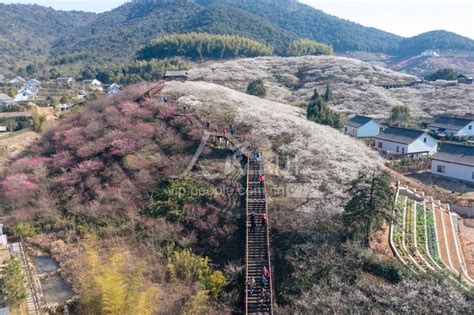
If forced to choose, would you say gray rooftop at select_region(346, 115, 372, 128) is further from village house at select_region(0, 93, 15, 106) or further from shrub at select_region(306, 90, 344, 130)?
village house at select_region(0, 93, 15, 106)

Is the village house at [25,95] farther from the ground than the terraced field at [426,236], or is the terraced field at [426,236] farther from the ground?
the village house at [25,95]

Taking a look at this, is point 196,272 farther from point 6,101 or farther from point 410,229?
point 6,101

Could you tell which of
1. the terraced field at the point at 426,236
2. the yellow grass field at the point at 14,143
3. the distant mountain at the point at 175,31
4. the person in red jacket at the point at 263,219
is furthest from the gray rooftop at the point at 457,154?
the distant mountain at the point at 175,31

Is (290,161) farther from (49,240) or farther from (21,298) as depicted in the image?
(21,298)

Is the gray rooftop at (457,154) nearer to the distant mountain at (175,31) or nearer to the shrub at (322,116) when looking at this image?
the shrub at (322,116)

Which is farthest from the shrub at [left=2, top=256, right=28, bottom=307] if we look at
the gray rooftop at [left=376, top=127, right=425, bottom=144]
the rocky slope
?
the rocky slope

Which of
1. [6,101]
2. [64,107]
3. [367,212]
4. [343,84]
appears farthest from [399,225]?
[6,101]
